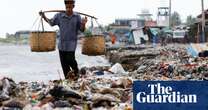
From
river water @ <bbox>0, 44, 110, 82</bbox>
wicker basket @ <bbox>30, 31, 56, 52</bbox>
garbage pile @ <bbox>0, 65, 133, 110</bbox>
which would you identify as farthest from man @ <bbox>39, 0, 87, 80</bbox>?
river water @ <bbox>0, 44, 110, 82</bbox>

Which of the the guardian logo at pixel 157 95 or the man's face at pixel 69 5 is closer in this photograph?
the the guardian logo at pixel 157 95

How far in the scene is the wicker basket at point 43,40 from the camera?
13.0 meters

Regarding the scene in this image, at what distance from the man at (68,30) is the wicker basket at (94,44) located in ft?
2.45

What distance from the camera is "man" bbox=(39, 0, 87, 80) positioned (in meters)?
12.2

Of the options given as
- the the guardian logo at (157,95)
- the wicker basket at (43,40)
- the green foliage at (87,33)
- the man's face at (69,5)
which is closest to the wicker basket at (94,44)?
the green foliage at (87,33)

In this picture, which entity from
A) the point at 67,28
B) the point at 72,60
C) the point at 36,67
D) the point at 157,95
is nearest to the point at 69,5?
the point at 67,28

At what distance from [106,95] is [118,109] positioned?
2.48ft

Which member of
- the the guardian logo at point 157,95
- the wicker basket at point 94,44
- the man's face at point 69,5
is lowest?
the wicker basket at point 94,44

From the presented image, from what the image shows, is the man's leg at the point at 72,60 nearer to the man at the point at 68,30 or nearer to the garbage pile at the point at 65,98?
the man at the point at 68,30

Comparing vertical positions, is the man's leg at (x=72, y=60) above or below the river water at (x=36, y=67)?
above

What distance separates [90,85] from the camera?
40.0 ft

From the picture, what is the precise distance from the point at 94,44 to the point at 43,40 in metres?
0.90

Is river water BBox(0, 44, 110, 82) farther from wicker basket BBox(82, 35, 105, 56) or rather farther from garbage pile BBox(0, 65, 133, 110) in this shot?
garbage pile BBox(0, 65, 133, 110)

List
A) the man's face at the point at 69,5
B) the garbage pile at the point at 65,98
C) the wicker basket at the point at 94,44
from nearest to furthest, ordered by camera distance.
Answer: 1. the garbage pile at the point at 65,98
2. the man's face at the point at 69,5
3. the wicker basket at the point at 94,44
